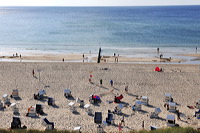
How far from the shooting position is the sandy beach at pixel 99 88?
17.1 m

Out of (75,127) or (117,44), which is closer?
(75,127)

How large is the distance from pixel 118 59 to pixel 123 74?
10.3 metres

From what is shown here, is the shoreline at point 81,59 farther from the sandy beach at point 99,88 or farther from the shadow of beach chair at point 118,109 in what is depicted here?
the shadow of beach chair at point 118,109

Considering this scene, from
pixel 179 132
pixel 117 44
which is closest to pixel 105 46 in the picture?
pixel 117 44

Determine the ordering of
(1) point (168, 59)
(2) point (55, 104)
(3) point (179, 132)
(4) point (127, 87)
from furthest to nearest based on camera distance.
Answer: (1) point (168, 59), (4) point (127, 87), (2) point (55, 104), (3) point (179, 132)

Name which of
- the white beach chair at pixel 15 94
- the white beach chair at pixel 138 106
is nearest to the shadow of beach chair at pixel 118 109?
the white beach chair at pixel 138 106

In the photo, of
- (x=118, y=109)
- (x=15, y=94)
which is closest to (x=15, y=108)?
(x=15, y=94)

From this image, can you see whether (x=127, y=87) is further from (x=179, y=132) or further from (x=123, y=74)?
(x=179, y=132)

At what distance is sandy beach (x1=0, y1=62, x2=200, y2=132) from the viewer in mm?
17062

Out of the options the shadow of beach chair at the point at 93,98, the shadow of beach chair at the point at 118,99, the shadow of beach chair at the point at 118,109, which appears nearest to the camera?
the shadow of beach chair at the point at 118,109

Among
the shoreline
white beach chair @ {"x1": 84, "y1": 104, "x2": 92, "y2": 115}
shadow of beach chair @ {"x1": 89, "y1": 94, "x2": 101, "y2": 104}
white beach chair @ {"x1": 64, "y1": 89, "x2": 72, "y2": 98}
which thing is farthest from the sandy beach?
the shoreline

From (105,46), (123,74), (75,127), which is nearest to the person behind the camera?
(75,127)

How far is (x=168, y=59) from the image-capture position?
37875 millimetres

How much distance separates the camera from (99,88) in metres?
23.6
